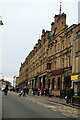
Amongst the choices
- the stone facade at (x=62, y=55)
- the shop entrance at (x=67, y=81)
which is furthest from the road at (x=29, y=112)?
the shop entrance at (x=67, y=81)

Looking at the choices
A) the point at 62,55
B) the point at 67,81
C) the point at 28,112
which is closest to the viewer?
the point at 28,112

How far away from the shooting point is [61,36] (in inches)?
1559

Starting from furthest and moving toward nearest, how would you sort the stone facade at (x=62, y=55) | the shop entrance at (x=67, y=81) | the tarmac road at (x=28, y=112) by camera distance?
the shop entrance at (x=67, y=81), the stone facade at (x=62, y=55), the tarmac road at (x=28, y=112)

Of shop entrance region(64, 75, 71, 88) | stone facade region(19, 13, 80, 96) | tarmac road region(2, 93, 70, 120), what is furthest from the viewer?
shop entrance region(64, 75, 71, 88)

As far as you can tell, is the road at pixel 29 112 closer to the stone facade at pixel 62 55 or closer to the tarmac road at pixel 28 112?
the tarmac road at pixel 28 112

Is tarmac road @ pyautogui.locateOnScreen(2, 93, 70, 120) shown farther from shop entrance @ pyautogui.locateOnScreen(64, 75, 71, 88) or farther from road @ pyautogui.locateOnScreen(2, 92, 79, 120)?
shop entrance @ pyautogui.locateOnScreen(64, 75, 71, 88)

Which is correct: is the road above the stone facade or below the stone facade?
below

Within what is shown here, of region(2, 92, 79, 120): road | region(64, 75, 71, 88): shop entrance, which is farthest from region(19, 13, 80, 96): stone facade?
region(2, 92, 79, 120): road

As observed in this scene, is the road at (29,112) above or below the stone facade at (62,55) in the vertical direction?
below

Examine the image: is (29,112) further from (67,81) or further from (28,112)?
(67,81)

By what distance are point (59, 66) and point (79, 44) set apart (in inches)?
426

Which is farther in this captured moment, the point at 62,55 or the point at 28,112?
the point at 62,55

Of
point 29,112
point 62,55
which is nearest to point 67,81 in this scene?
point 62,55

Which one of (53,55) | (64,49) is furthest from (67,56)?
(53,55)
